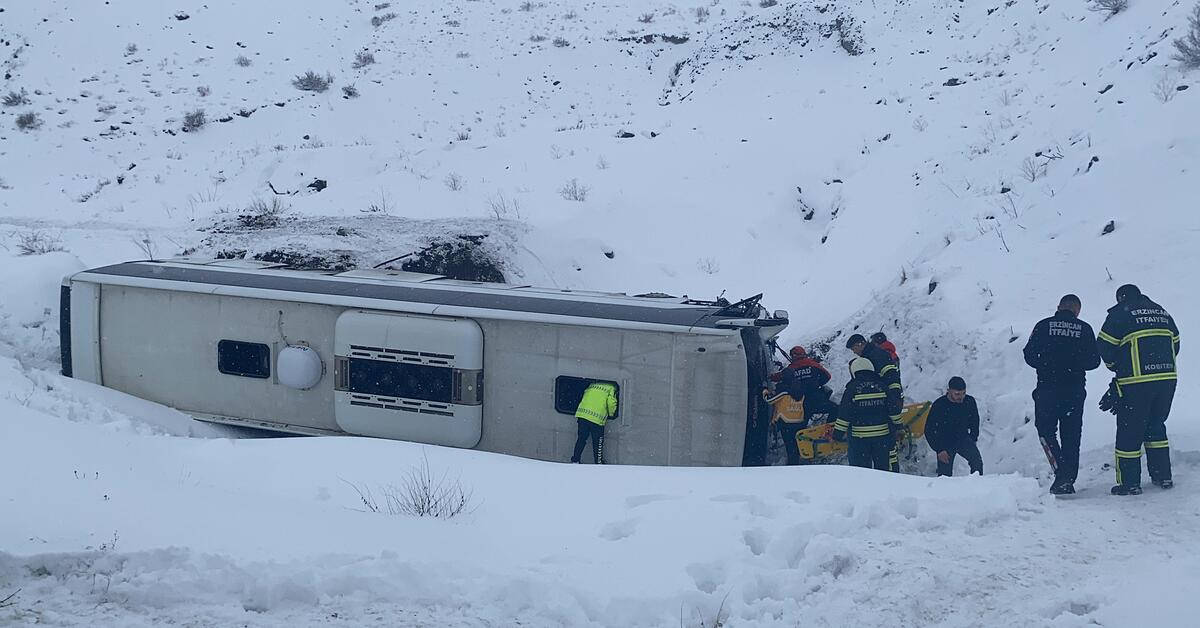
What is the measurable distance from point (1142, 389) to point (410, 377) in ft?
21.9

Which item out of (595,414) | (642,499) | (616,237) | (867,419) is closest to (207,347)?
(595,414)

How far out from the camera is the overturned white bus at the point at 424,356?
29.4 ft

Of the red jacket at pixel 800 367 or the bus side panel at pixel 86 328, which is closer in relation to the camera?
the red jacket at pixel 800 367

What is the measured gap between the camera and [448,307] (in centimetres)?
959

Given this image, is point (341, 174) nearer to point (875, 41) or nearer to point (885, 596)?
point (875, 41)

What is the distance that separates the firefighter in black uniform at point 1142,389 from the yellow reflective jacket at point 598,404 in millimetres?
4291

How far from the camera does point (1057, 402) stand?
25.4 ft

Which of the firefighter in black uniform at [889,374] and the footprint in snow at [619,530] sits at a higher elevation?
the firefighter in black uniform at [889,374]

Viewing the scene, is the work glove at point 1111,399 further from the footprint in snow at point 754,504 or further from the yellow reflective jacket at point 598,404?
the yellow reflective jacket at point 598,404

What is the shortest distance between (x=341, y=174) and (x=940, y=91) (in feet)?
41.5

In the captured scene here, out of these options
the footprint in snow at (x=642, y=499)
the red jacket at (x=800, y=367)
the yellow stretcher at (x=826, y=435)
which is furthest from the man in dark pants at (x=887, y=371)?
the footprint in snow at (x=642, y=499)

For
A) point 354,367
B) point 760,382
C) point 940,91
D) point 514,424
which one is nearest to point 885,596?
point 760,382

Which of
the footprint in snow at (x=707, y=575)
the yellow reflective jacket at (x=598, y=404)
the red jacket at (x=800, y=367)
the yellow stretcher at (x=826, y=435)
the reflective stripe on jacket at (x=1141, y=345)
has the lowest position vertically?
the yellow stretcher at (x=826, y=435)

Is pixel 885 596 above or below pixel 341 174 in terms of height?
below
